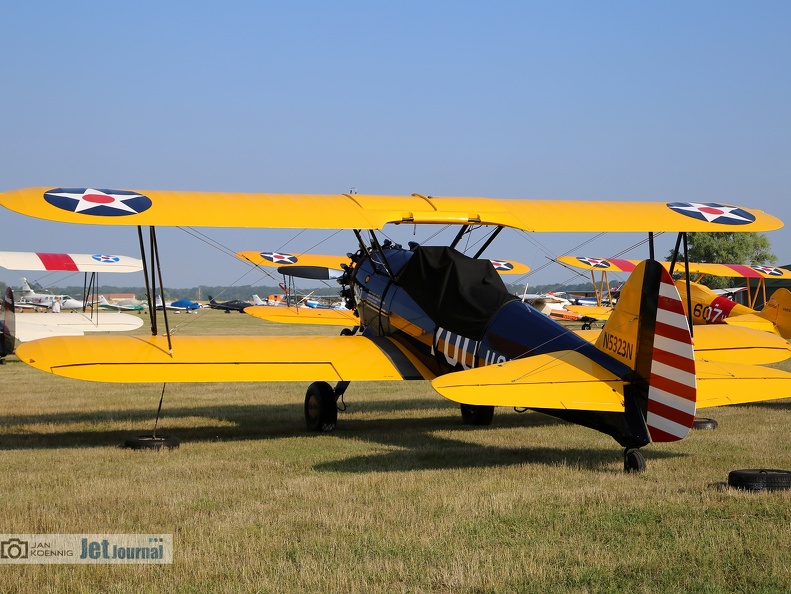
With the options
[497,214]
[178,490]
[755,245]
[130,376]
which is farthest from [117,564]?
[755,245]

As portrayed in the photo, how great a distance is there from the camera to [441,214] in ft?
29.2

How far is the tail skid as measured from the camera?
616 centimetres

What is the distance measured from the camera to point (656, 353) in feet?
20.8

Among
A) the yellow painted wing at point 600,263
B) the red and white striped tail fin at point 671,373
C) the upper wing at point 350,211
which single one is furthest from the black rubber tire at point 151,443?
the yellow painted wing at point 600,263

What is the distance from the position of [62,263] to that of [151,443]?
43.0 ft

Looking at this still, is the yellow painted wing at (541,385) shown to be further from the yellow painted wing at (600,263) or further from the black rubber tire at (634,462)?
the yellow painted wing at (600,263)

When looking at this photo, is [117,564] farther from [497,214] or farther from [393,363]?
[497,214]

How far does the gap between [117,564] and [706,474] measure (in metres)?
4.39

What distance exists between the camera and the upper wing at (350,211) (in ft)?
24.7

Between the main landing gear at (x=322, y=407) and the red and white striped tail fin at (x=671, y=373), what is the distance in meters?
4.12

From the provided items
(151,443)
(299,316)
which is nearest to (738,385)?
(151,443)

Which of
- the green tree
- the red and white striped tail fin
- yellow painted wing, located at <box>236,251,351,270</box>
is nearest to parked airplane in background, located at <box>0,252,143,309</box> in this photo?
yellow painted wing, located at <box>236,251,351,270</box>

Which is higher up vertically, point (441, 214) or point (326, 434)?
point (441, 214)

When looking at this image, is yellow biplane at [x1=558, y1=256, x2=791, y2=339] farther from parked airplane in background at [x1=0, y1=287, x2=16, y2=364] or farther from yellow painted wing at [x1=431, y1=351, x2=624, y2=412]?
parked airplane in background at [x1=0, y1=287, x2=16, y2=364]
